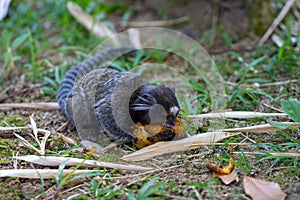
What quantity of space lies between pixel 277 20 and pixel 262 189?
349cm

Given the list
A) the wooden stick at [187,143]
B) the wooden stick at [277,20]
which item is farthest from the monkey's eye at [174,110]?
the wooden stick at [277,20]

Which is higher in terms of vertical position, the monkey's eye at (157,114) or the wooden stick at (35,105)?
the monkey's eye at (157,114)

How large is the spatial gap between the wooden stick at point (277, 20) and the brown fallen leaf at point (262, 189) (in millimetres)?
3183

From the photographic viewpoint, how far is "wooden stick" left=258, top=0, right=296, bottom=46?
243 inches

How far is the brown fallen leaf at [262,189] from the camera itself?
3.27m

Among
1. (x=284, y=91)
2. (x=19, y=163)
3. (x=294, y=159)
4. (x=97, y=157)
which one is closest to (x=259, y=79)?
(x=284, y=91)

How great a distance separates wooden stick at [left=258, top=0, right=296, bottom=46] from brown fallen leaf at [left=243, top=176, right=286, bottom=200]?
3.18 meters

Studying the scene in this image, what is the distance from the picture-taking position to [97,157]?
401 cm

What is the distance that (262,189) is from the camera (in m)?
3.34

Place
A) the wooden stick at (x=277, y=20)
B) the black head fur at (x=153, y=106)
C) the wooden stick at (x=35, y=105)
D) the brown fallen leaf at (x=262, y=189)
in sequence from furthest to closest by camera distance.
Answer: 1. the wooden stick at (x=277, y=20)
2. the wooden stick at (x=35, y=105)
3. the black head fur at (x=153, y=106)
4. the brown fallen leaf at (x=262, y=189)

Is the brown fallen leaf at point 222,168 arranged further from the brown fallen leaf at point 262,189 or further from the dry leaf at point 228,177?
the brown fallen leaf at point 262,189

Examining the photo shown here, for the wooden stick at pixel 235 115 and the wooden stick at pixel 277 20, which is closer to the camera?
the wooden stick at pixel 235 115

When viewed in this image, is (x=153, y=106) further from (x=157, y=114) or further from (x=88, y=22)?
(x=88, y=22)

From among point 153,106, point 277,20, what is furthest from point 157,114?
point 277,20
